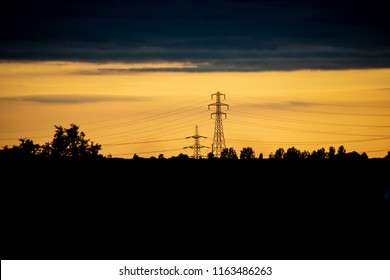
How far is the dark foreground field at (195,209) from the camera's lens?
22.0 m

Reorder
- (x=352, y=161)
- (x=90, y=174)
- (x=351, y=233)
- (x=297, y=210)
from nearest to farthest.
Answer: (x=351, y=233)
(x=297, y=210)
(x=90, y=174)
(x=352, y=161)

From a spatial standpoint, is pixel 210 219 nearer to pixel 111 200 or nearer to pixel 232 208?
pixel 232 208

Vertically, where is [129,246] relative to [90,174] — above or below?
below

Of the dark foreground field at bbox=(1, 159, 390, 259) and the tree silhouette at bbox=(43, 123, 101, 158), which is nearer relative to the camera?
the dark foreground field at bbox=(1, 159, 390, 259)

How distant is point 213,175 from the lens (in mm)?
36469

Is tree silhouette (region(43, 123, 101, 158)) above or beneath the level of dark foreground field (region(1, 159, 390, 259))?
above

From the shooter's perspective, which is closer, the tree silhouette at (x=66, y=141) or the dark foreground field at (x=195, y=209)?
the dark foreground field at (x=195, y=209)

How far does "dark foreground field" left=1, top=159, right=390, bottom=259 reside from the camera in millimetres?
22000

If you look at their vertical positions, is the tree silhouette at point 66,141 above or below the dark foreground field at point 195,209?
above

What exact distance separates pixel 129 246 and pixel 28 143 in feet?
366

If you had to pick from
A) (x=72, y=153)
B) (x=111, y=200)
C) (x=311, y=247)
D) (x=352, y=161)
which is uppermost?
(x=72, y=153)

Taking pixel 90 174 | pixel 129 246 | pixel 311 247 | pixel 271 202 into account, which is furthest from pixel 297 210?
pixel 90 174

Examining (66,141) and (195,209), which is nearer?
(195,209)

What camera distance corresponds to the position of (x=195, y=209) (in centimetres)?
2861
